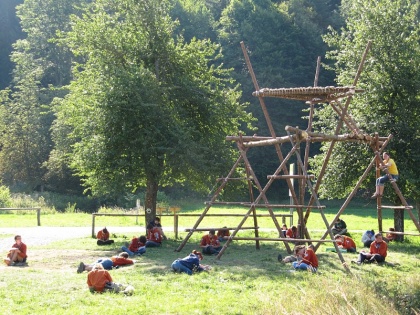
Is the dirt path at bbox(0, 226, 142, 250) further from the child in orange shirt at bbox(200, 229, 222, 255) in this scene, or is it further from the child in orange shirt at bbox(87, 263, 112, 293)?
the child in orange shirt at bbox(87, 263, 112, 293)

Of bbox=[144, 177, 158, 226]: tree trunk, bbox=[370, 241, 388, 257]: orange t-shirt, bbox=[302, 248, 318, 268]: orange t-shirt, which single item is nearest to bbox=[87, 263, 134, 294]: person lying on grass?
bbox=[302, 248, 318, 268]: orange t-shirt

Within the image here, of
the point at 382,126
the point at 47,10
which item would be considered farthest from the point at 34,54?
the point at 382,126

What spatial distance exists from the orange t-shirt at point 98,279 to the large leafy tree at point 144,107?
10005 mm

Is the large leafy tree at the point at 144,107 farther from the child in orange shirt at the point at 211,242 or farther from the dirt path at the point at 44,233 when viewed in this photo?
the child in orange shirt at the point at 211,242

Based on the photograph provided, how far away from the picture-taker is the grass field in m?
11.2

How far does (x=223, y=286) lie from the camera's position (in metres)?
13.8

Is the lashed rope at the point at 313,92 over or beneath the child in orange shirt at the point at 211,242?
over

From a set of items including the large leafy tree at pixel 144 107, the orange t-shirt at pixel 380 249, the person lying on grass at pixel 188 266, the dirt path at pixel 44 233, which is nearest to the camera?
the person lying on grass at pixel 188 266

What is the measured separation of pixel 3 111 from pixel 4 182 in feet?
20.4

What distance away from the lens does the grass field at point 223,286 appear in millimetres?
11180

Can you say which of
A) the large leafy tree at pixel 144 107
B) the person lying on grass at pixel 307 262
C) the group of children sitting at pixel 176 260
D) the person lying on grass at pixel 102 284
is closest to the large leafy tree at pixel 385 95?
the group of children sitting at pixel 176 260

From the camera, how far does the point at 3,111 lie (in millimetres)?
56000

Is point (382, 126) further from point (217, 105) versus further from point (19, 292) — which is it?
point (19, 292)

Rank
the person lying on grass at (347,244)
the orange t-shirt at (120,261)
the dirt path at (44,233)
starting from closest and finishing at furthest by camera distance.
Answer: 1. the orange t-shirt at (120,261)
2. the person lying on grass at (347,244)
3. the dirt path at (44,233)
